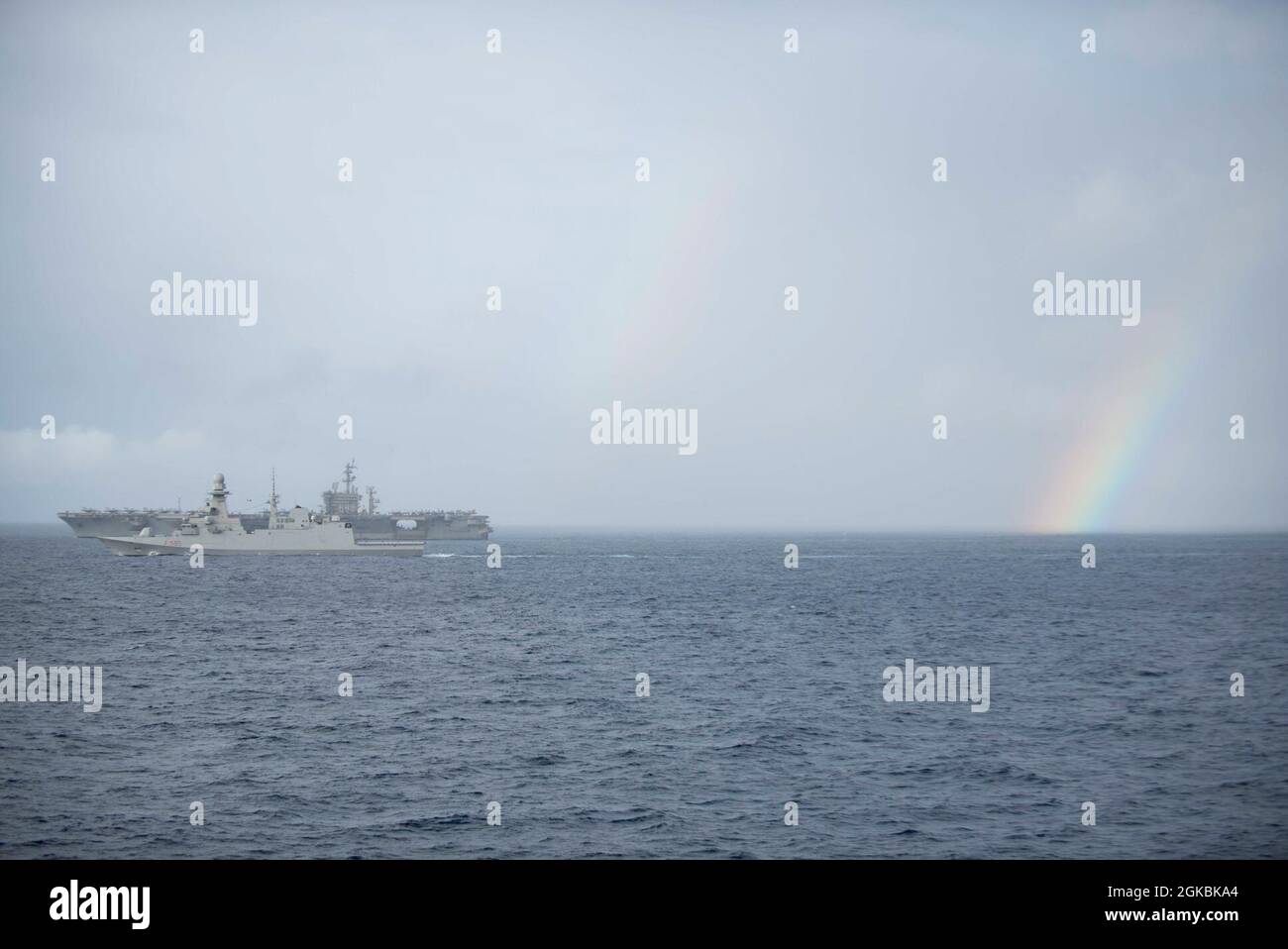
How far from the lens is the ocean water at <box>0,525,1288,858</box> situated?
59.5 feet

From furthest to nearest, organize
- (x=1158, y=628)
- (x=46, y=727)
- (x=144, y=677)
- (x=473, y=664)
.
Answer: (x=1158, y=628) < (x=473, y=664) < (x=144, y=677) < (x=46, y=727)

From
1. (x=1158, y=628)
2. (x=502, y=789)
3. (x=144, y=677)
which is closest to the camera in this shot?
(x=502, y=789)

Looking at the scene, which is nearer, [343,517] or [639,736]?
[639,736]

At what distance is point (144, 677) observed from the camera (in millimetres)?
35906

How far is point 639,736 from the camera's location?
85.9 feet

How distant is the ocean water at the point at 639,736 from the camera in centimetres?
1812

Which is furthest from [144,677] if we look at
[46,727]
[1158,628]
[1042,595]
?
[1042,595]

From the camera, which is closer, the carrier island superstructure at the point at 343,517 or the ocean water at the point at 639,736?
the ocean water at the point at 639,736

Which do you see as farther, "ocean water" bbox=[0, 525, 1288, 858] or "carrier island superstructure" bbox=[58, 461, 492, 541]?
"carrier island superstructure" bbox=[58, 461, 492, 541]
